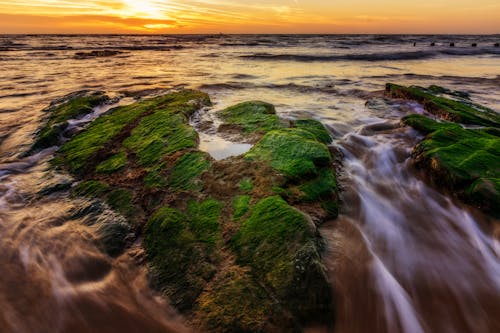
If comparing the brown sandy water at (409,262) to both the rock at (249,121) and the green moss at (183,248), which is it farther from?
the rock at (249,121)

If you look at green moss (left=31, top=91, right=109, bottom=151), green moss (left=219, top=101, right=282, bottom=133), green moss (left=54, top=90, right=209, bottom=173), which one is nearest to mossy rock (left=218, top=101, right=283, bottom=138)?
green moss (left=219, top=101, right=282, bottom=133)

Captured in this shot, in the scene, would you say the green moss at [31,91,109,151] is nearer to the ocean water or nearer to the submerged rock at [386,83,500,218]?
the ocean water

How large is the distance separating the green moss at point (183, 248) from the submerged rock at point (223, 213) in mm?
15

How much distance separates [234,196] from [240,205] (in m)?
0.27

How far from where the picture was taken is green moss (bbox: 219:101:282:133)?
8071mm

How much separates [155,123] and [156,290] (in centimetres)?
522

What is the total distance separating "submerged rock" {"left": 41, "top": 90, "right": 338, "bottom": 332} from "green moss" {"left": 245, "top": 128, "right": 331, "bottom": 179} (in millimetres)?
21

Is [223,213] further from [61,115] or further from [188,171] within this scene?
[61,115]

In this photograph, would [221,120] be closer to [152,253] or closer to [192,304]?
[152,253]

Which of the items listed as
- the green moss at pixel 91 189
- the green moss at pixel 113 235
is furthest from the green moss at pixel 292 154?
the green moss at pixel 91 189

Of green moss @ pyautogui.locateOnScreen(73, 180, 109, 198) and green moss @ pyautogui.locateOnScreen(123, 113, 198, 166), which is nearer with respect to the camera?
green moss @ pyautogui.locateOnScreen(73, 180, 109, 198)

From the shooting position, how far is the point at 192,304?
3564 millimetres

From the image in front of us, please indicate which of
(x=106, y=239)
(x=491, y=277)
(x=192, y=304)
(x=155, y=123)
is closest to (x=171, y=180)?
(x=106, y=239)

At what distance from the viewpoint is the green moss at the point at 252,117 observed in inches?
318
